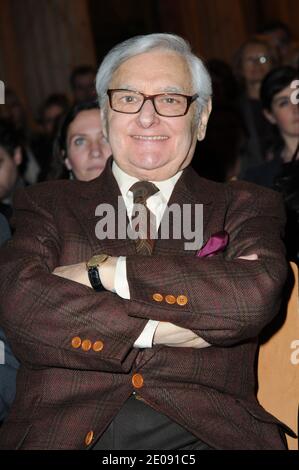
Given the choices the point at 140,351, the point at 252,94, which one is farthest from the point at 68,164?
the point at 252,94

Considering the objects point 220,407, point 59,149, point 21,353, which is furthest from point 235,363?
point 59,149

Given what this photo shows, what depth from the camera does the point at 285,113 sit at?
4980mm

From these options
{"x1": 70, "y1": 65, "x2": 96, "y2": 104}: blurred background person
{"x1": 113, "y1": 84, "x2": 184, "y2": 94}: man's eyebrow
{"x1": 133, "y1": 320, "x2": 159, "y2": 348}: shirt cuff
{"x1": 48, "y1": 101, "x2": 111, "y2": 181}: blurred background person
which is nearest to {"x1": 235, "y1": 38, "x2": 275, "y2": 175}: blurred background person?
{"x1": 70, "y1": 65, "x2": 96, "y2": 104}: blurred background person

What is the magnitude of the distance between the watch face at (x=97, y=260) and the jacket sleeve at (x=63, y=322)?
80 millimetres

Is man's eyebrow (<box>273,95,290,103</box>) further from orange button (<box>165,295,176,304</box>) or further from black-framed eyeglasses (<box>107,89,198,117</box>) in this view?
orange button (<box>165,295,176,304</box>)

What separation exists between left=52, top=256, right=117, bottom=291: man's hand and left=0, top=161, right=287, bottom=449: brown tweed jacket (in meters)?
0.04

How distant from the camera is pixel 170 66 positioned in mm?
2814

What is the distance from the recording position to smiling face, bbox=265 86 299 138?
493 cm

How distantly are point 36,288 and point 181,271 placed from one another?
Answer: 44 centimetres

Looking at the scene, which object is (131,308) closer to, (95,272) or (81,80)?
(95,272)

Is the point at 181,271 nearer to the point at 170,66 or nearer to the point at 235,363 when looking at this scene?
the point at 235,363

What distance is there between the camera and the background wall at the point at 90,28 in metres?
9.11

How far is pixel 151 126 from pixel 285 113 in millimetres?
2348

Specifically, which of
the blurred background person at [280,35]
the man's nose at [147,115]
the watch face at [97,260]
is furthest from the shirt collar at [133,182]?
the blurred background person at [280,35]
